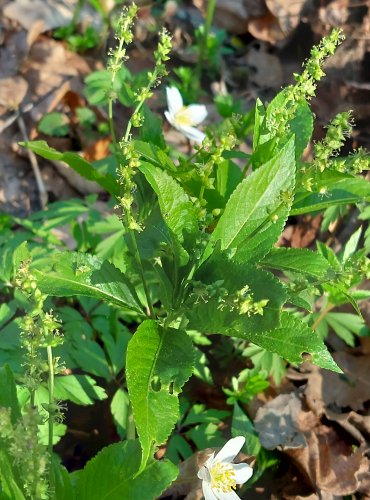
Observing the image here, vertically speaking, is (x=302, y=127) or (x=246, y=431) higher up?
(x=302, y=127)

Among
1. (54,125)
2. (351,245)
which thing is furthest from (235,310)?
(54,125)

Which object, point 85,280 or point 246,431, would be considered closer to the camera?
point 85,280

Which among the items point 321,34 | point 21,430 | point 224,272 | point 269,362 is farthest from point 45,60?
point 21,430

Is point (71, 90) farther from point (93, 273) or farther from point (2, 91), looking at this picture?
point (93, 273)

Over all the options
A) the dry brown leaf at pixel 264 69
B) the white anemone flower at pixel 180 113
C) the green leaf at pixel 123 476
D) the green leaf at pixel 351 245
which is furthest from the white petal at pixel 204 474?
the dry brown leaf at pixel 264 69

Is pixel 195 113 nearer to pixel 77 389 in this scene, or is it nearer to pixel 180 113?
pixel 180 113

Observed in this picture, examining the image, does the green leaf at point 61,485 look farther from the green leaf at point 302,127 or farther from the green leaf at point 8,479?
the green leaf at point 302,127
